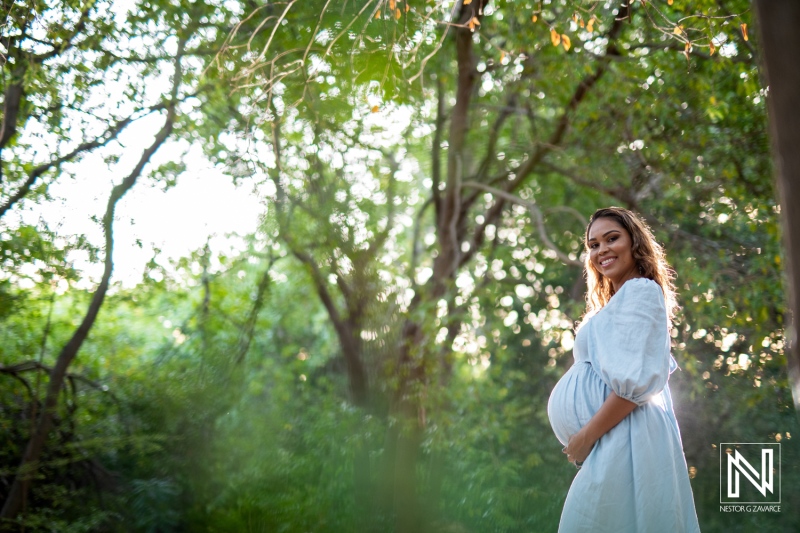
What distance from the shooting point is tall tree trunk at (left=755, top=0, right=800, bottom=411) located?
51.3 inches

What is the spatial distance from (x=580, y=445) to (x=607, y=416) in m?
0.13

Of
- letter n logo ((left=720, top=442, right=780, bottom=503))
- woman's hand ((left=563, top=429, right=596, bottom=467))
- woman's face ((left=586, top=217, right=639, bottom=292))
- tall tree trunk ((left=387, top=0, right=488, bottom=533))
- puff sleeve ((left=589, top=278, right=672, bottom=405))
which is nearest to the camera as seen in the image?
puff sleeve ((left=589, top=278, right=672, bottom=405))

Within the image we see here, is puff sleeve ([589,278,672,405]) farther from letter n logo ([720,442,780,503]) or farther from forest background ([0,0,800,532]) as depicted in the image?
letter n logo ([720,442,780,503])

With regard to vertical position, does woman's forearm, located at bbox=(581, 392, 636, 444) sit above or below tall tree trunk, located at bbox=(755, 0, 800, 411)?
below

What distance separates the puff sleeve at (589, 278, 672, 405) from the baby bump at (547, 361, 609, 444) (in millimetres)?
59

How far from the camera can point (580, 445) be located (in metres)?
2.01

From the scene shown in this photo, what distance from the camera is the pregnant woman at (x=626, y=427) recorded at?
1.90 metres

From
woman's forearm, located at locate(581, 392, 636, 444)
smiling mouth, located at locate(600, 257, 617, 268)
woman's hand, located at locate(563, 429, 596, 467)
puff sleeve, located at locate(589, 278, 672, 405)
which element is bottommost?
woman's hand, located at locate(563, 429, 596, 467)

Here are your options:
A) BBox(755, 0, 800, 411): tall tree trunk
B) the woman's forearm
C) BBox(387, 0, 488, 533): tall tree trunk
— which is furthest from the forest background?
BBox(755, 0, 800, 411): tall tree trunk

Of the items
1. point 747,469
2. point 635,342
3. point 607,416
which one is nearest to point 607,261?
point 635,342

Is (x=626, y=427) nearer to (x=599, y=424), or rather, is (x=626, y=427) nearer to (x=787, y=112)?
(x=599, y=424)

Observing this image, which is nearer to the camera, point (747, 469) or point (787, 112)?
point (787, 112)

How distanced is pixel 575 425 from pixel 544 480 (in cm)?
431

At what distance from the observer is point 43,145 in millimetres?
5094
